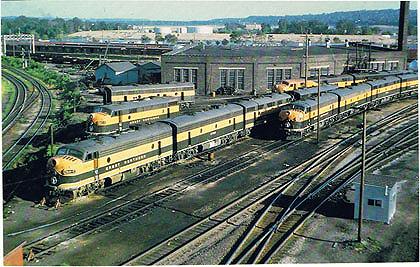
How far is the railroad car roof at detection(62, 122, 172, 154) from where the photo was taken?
32.0 metres

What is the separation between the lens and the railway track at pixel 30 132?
41.8 m

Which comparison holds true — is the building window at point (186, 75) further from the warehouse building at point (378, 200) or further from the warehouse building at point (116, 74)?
the warehouse building at point (378, 200)

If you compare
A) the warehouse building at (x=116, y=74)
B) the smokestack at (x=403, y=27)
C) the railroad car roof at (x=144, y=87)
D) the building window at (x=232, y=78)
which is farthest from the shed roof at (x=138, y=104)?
the smokestack at (x=403, y=27)

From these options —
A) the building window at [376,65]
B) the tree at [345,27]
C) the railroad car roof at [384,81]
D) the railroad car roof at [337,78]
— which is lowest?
the railroad car roof at [384,81]

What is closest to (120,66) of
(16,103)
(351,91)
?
(16,103)

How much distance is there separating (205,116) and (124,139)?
10513 mm

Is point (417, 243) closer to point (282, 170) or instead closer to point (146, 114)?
point (282, 170)

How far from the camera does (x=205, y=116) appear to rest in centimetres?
4344

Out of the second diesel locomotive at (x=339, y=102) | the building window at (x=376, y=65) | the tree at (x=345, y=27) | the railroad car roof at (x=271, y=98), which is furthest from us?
the tree at (x=345, y=27)

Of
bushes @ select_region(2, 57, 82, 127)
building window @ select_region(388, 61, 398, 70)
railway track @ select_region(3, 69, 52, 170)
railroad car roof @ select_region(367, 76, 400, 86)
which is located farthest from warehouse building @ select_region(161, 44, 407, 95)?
building window @ select_region(388, 61, 398, 70)

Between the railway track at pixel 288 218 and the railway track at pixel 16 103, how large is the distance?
30.7 metres

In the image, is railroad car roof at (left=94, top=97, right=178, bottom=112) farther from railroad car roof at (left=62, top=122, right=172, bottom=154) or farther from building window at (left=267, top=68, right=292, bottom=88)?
building window at (left=267, top=68, right=292, bottom=88)

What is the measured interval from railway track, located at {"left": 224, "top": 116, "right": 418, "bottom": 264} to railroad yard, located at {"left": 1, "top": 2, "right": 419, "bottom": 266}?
109 mm

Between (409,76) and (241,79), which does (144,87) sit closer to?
(241,79)
